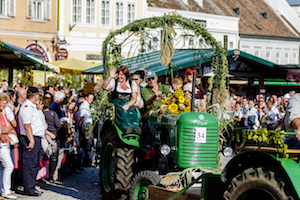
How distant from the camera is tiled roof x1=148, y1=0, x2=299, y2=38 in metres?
37.1

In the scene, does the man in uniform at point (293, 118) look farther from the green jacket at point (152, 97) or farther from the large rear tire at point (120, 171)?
the large rear tire at point (120, 171)

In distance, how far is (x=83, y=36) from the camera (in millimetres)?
30266

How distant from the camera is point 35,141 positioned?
28.1 ft

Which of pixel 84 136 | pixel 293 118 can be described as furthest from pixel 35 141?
pixel 293 118

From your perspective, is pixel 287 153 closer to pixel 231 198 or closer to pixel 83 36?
pixel 231 198

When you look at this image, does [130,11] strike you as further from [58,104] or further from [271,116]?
[58,104]

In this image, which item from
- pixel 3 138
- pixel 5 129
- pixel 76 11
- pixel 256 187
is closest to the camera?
pixel 256 187

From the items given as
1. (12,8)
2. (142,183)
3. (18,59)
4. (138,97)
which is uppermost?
(12,8)

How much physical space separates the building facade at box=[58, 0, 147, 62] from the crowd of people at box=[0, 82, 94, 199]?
18.9 meters

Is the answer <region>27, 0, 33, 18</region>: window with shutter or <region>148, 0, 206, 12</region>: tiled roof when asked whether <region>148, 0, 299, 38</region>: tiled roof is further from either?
<region>27, 0, 33, 18</region>: window with shutter

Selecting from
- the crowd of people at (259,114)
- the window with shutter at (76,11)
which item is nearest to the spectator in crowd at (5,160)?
the crowd of people at (259,114)

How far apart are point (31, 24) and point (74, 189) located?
2070 cm

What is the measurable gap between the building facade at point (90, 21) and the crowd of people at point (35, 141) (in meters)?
18.9

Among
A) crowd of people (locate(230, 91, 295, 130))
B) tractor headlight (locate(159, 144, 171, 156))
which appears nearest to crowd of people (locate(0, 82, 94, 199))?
tractor headlight (locate(159, 144, 171, 156))
